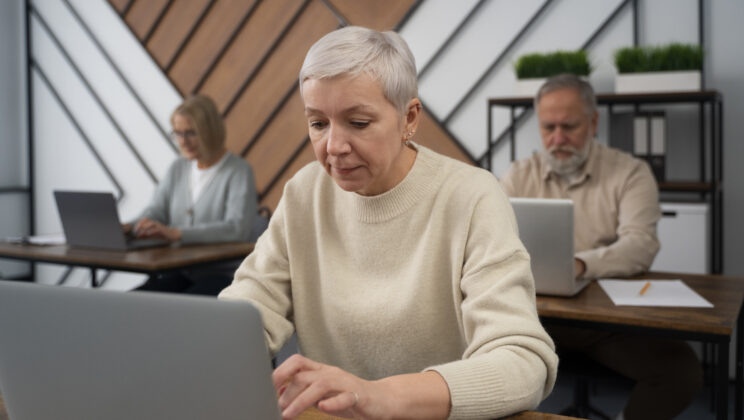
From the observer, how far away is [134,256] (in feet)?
8.67

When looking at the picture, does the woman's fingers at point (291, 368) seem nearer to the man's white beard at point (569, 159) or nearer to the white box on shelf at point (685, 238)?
the man's white beard at point (569, 159)

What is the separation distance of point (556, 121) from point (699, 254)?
39.1 inches

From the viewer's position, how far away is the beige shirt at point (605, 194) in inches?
91.9

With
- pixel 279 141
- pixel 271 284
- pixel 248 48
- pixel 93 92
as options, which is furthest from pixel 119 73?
pixel 271 284

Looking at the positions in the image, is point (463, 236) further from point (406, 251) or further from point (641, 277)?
point (641, 277)

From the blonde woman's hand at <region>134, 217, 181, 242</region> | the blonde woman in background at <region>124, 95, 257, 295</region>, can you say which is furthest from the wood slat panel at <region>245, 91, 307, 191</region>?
the blonde woman's hand at <region>134, 217, 181, 242</region>

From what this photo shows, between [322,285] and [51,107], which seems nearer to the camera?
[322,285]

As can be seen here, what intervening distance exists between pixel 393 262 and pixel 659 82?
219 cm

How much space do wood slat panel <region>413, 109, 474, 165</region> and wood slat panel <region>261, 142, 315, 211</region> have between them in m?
0.72

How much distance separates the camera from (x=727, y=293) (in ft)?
6.05

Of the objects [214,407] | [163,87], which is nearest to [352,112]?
[214,407]

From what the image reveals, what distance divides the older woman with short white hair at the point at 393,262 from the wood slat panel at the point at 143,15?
3.75 meters

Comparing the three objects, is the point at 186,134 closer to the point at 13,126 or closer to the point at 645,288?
the point at 645,288

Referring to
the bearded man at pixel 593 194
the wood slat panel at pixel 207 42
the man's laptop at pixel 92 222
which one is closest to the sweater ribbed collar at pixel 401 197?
the bearded man at pixel 593 194
